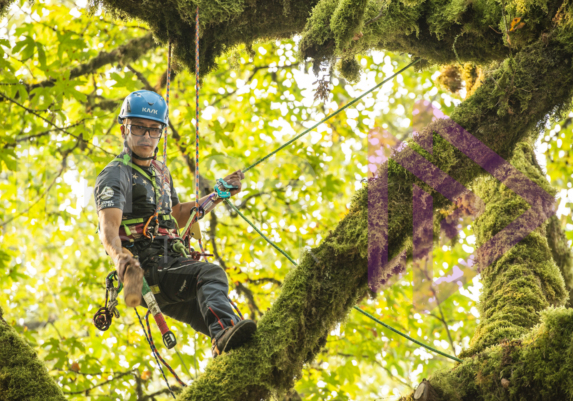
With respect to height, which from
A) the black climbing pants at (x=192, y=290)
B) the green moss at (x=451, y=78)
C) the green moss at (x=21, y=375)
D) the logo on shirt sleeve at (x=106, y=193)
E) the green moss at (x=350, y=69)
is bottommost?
the green moss at (x=21, y=375)

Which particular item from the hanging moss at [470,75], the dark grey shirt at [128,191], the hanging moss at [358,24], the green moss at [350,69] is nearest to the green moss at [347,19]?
the hanging moss at [358,24]

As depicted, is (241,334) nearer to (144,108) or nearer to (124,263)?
(124,263)

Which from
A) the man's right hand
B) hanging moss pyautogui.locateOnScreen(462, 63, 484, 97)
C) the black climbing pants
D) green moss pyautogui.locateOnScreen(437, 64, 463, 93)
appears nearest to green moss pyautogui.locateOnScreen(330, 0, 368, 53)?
the black climbing pants

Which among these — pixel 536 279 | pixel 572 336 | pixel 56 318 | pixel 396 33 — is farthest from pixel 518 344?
pixel 56 318

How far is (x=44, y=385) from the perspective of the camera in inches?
104

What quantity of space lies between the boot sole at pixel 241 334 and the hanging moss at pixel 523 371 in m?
1.01

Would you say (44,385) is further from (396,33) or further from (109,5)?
(396,33)

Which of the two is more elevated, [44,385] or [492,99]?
[492,99]

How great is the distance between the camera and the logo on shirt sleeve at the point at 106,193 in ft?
10.6

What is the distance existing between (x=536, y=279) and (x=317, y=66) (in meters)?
2.37

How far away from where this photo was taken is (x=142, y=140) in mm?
3781

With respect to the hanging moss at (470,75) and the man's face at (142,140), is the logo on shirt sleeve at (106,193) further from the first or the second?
the hanging moss at (470,75)

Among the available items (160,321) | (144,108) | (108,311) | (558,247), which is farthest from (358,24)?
(558,247)

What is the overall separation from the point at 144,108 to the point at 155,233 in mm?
935
